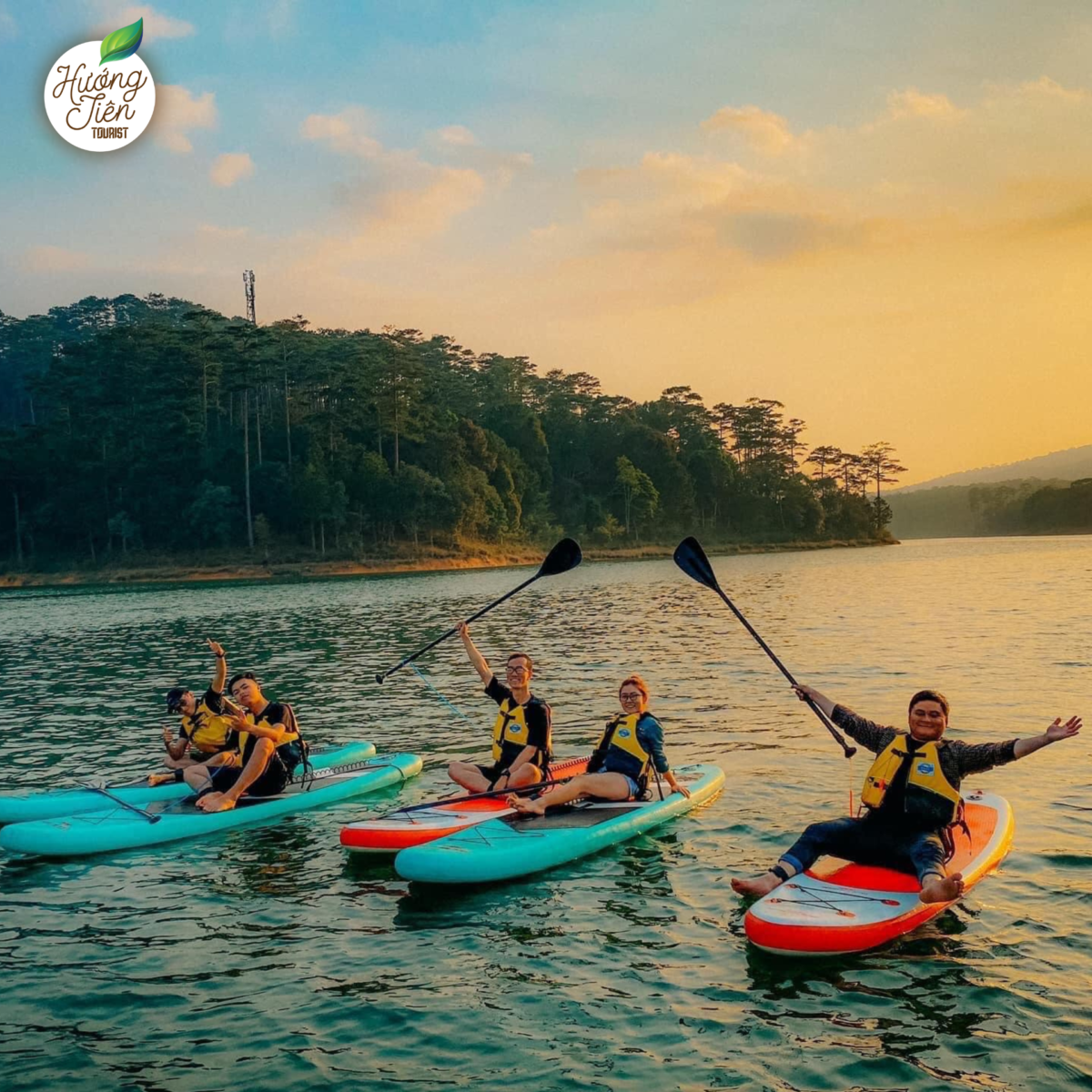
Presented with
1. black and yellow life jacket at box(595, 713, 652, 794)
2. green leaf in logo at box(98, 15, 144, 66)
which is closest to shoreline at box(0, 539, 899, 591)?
green leaf in logo at box(98, 15, 144, 66)

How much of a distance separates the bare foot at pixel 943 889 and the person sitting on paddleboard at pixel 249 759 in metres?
5.92

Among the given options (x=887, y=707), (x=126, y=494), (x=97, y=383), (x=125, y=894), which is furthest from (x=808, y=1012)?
(x=97, y=383)

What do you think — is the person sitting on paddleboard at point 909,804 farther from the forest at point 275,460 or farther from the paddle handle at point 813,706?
the forest at point 275,460

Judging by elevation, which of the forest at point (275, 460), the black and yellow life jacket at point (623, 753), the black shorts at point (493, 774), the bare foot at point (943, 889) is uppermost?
the forest at point (275, 460)

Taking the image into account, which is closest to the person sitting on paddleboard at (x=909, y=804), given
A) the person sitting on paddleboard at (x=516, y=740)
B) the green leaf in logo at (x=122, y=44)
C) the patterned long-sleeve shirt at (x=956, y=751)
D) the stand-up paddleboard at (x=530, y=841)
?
the patterned long-sleeve shirt at (x=956, y=751)

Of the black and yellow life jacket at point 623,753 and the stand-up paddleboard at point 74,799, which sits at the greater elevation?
the black and yellow life jacket at point 623,753

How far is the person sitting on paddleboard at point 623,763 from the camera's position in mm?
9195

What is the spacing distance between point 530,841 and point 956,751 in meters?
3.31

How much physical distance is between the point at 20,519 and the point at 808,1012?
77699 millimetres

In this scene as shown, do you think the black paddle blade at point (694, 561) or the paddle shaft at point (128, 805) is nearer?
the paddle shaft at point (128, 805)

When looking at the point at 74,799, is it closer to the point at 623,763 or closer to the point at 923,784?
the point at 623,763

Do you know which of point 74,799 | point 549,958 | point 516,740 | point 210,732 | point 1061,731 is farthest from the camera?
point 210,732

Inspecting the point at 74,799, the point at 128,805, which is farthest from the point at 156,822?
the point at 74,799

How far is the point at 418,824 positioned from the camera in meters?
9.11
